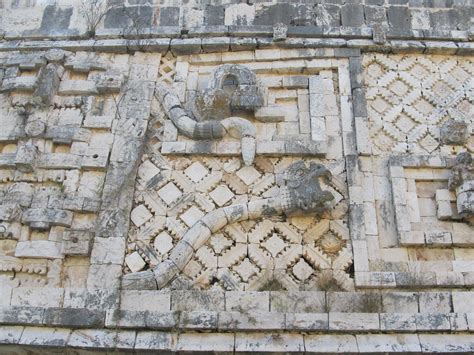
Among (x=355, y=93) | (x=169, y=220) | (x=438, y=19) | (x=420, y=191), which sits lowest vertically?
(x=169, y=220)

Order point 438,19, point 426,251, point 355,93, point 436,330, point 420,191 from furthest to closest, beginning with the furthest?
point 438,19
point 355,93
point 420,191
point 426,251
point 436,330

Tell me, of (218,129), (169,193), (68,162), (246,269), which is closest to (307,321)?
(246,269)

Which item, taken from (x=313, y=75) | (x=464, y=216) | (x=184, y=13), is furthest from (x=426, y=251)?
(x=184, y=13)

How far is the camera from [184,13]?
355 inches

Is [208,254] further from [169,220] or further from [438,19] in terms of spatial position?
[438,19]

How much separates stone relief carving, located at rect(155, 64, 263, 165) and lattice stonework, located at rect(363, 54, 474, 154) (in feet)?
5.48

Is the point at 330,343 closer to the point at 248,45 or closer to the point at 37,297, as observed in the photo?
the point at 37,297

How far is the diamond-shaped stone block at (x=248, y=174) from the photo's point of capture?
748 centimetres

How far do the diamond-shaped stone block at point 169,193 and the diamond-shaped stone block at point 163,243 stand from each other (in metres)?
0.46

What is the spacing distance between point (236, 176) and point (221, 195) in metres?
0.34

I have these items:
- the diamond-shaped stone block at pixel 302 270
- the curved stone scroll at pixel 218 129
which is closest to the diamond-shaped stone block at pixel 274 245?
the diamond-shaped stone block at pixel 302 270

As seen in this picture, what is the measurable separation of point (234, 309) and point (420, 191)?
9.44ft

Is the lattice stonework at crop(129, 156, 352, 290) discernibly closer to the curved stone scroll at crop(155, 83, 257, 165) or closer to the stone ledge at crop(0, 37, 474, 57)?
the curved stone scroll at crop(155, 83, 257, 165)

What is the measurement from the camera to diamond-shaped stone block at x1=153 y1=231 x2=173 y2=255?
22.9ft
